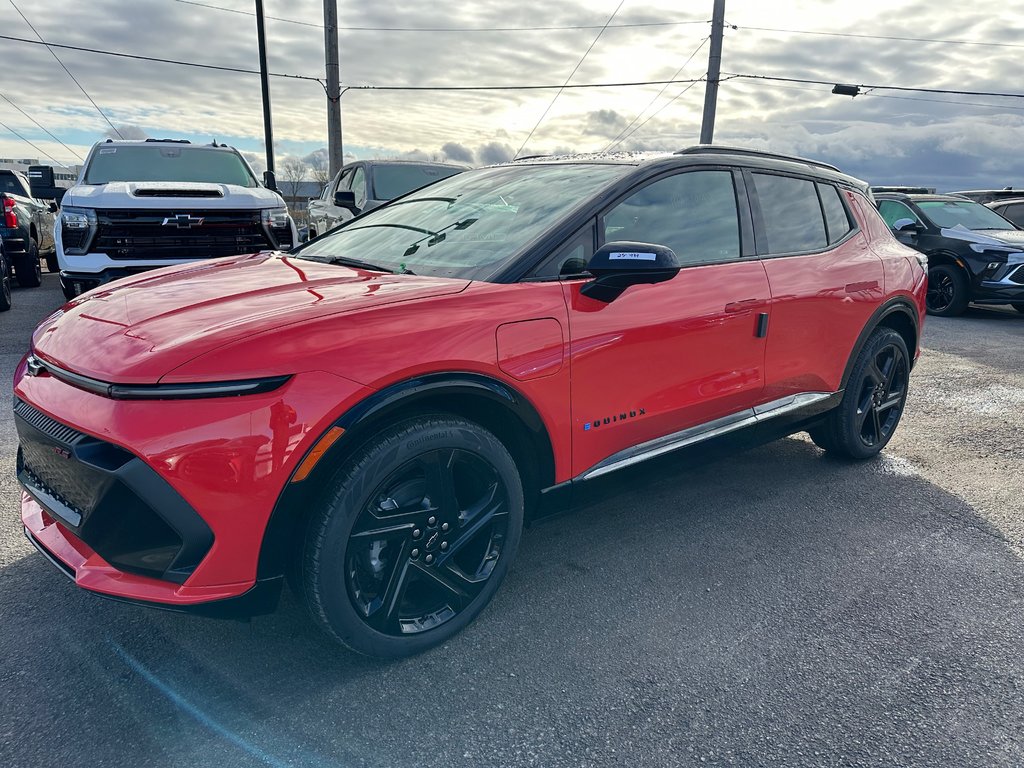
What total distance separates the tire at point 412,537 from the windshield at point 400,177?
8618 millimetres

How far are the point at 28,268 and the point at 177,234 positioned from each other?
609 centimetres

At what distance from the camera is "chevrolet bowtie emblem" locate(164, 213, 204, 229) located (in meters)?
6.52

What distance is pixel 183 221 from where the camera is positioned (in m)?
6.58

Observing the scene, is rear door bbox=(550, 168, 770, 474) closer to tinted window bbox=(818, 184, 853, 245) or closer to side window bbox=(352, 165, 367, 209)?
tinted window bbox=(818, 184, 853, 245)

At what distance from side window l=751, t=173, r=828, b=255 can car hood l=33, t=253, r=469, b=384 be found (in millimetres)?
1751

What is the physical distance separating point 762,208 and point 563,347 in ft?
5.08

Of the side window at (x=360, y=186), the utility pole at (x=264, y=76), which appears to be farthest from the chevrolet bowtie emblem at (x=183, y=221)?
the utility pole at (x=264, y=76)

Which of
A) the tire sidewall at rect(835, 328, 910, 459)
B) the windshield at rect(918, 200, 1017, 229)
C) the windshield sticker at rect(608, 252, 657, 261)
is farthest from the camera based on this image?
the windshield at rect(918, 200, 1017, 229)

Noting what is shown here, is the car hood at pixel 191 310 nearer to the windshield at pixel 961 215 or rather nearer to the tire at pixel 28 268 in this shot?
the tire at pixel 28 268

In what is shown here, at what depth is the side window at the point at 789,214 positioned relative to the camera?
11.2ft

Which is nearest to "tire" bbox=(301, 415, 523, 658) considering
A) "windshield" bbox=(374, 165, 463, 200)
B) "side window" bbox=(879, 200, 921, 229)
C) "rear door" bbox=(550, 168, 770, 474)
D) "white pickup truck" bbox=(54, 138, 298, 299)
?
"rear door" bbox=(550, 168, 770, 474)

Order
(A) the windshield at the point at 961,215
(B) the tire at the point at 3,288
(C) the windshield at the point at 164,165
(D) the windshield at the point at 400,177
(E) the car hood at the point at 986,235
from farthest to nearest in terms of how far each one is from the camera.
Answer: (A) the windshield at the point at 961,215 < (D) the windshield at the point at 400,177 < (E) the car hood at the point at 986,235 < (B) the tire at the point at 3,288 < (C) the windshield at the point at 164,165

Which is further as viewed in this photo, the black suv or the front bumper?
the black suv

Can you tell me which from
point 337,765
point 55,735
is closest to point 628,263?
point 337,765
